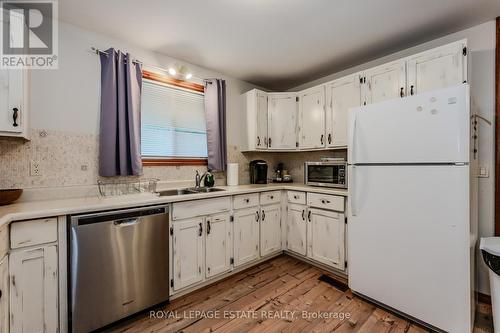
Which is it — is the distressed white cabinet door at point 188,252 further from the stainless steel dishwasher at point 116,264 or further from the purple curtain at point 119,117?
the purple curtain at point 119,117

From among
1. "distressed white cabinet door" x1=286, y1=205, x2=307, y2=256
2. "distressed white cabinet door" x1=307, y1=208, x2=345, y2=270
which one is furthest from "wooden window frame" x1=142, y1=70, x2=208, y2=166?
"distressed white cabinet door" x1=307, y1=208, x2=345, y2=270

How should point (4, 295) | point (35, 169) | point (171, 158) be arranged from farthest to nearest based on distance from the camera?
point (171, 158) < point (35, 169) < point (4, 295)

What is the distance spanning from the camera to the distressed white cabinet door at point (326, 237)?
2.35m

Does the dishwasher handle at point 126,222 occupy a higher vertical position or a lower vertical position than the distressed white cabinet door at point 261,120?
lower

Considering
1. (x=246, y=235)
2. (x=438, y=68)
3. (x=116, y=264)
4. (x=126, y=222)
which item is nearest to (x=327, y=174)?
(x=246, y=235)

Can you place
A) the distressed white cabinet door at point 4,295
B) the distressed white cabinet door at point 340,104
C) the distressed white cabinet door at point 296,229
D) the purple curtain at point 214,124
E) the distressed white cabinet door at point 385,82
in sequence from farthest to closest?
the purple curtain at point 214,124 → the distressed white cabinet door at point 296,229 → the distressed white cabinet door at point 340,104 → the distressed white cabinet door at point 385,82 → the distressed white cabinet door at point 4,295

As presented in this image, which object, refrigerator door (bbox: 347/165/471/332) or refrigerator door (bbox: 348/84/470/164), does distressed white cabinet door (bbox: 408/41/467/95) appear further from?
refrigerator door (bbox: 347/165/471/332)

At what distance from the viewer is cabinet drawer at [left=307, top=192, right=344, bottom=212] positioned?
2340 mm

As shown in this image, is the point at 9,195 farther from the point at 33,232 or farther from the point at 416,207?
the point at 416,207

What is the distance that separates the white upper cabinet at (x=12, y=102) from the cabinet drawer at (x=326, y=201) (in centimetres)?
262

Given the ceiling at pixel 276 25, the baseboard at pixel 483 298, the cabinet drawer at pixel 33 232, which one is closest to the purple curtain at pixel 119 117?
the ceiling at pixel 276 25

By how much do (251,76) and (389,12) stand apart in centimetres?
184

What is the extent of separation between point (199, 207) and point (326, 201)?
4.49 feet

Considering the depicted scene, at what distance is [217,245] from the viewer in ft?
7.51
